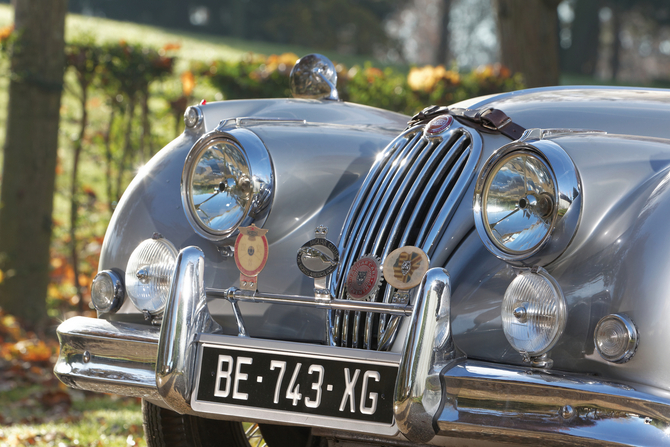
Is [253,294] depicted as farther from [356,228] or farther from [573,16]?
[573,16]

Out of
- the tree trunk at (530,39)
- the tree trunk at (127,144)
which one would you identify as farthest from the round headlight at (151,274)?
the tree trunk at (530,39)

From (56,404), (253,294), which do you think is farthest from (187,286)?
(56,404)

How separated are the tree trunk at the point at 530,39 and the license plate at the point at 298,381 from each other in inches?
249

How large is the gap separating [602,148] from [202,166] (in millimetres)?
1163

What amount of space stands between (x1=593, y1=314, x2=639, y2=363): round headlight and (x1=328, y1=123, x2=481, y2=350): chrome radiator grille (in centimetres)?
54

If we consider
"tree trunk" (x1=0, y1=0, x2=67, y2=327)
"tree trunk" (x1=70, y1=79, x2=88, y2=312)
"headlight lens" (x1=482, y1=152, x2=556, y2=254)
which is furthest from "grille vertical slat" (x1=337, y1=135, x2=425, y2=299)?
"tree trunk" (x1=70, y1=79, x2=88, y2=312)

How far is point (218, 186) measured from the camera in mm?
2283

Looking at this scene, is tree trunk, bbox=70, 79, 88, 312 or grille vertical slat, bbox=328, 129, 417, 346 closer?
grille vertical slat, bbox=328, 129, 417, 346

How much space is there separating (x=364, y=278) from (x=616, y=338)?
71 centimetres

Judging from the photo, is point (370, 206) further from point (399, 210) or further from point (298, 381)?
point (298, 381)

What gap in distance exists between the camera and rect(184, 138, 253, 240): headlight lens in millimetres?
2270

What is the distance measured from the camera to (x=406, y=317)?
6.59 feet

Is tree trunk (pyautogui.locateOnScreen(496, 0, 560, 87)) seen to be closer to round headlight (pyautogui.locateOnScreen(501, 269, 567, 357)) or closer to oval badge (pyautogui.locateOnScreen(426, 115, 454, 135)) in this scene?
oval badge (pyautogui.locateOnScreen(426, 115, 454, 135))

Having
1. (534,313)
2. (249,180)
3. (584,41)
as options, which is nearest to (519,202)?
(534,313)
